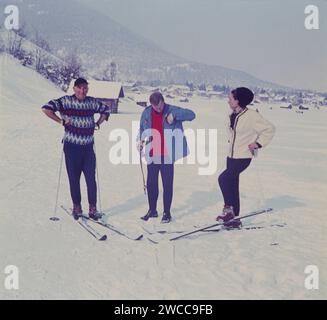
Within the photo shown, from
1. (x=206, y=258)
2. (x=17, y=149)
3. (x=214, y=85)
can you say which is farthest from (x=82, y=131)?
(x=214, y=85)

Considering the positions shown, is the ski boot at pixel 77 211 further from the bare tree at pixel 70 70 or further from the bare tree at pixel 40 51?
the bare tree at pixel 70 70

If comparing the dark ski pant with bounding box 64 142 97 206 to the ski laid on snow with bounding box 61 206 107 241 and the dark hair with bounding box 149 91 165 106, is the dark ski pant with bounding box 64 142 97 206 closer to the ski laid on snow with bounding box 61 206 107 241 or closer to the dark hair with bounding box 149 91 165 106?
the ski laid on snow with bounding box 61 206 107 241

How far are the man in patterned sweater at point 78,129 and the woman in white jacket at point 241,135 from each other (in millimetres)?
1877

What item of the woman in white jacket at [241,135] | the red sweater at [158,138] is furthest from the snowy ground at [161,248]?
the red sweater at [158,138]

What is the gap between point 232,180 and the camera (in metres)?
5.99

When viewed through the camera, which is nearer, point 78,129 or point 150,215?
point 78,129

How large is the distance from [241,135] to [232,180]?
0.67m

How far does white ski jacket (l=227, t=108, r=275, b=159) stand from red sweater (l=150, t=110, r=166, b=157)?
1019 millimetres

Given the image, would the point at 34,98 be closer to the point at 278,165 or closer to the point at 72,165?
the point at 278,165

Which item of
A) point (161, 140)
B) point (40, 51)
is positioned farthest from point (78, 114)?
point (40, 51)

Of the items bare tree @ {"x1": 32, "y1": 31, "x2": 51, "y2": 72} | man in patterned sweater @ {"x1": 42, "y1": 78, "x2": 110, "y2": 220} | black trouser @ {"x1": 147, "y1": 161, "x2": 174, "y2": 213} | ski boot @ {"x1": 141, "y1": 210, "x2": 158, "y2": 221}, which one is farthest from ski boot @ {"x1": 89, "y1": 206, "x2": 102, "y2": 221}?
bare tree @ {"x1": 32, "y1": 31, "x2": 51, "y2": 72}

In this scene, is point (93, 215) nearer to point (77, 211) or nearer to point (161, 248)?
point (77, 211)

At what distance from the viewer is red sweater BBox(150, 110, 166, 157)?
609 cm
